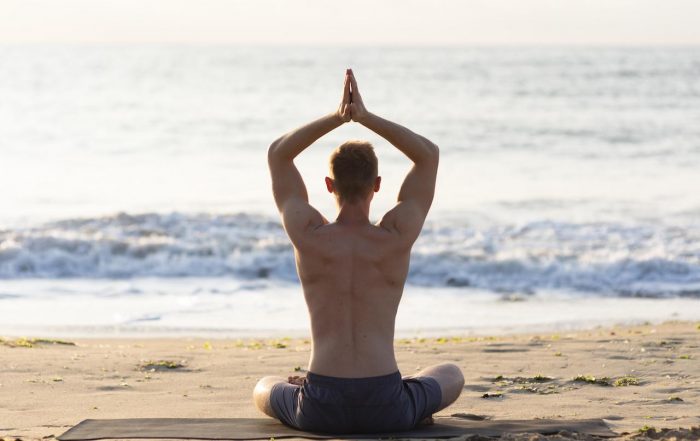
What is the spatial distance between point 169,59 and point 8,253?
64160 millimetres

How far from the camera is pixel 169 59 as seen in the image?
76375 millimetres

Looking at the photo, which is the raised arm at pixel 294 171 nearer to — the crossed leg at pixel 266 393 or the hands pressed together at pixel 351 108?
the hands pressed together at pixel 351 108

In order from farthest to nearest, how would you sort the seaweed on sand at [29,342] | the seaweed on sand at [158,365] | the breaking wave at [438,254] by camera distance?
the breaking wave at [438,254] → the seaweed on sand at [29,342] → the seaweed on sand at [158,365]

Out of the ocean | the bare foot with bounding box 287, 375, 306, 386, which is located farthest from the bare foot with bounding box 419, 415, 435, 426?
the ocean

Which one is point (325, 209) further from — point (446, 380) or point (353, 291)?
point (353, 291)

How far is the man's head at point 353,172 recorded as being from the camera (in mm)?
4367

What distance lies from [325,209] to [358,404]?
14.1 metres

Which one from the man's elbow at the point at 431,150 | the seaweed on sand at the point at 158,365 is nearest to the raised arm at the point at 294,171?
the man's elbow at the point at 431,150

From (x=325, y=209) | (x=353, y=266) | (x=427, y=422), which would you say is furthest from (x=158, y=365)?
(x=325, y=209)

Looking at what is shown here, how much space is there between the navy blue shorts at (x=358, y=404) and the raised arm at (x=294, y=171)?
69 cm

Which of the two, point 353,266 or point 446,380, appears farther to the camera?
point 446,380

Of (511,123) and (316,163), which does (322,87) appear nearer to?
(511,123)

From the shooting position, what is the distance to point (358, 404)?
15.0 ft

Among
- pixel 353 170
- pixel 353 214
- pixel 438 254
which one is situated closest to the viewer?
pixel 353 170
